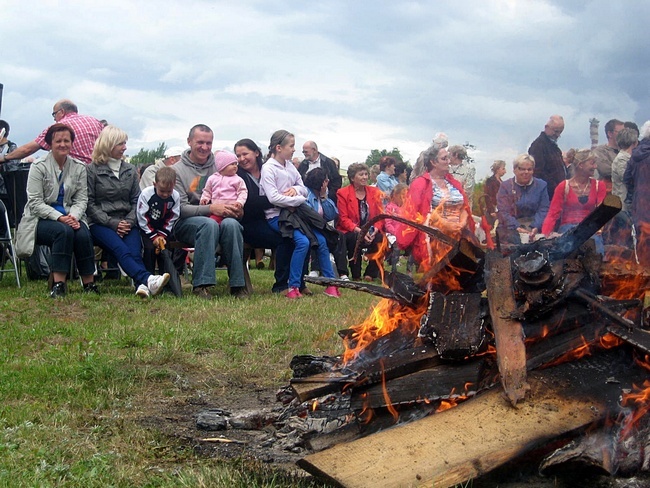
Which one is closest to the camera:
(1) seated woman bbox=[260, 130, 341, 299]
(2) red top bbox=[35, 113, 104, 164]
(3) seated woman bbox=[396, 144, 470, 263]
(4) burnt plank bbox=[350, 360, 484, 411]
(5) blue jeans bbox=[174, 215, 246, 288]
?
(4) burnt plank bbox=[350, 360, 484, 411]

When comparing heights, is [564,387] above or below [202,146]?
below

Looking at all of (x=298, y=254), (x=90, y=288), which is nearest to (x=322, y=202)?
(x=298, y=254)

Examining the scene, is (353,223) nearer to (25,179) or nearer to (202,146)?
(202,146)

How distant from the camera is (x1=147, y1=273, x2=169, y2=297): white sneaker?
9305mm

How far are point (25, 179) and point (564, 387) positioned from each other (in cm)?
897

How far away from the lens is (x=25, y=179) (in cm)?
1055

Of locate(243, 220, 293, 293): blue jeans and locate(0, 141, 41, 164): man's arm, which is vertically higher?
locate(0, 141, 41, 164): man's arm

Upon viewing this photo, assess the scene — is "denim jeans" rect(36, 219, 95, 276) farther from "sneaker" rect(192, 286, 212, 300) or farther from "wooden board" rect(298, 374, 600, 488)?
"wooden board" rect(298, 374, 600, 488)

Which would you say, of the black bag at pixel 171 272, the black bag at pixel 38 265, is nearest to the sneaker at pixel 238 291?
the black bag at pixel 171 272

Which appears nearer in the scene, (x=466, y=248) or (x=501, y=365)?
(x=501, y=365)

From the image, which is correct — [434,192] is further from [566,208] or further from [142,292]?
[142,292]

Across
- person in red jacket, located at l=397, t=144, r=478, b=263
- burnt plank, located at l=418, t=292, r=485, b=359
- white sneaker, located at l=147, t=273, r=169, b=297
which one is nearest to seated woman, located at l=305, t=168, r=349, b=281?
person in red jacket, located at l=397, t=144, r=478, b=263

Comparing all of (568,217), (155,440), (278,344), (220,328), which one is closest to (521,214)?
(568,217)

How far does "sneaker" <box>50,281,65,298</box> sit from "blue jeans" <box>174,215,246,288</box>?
1.66 metres
